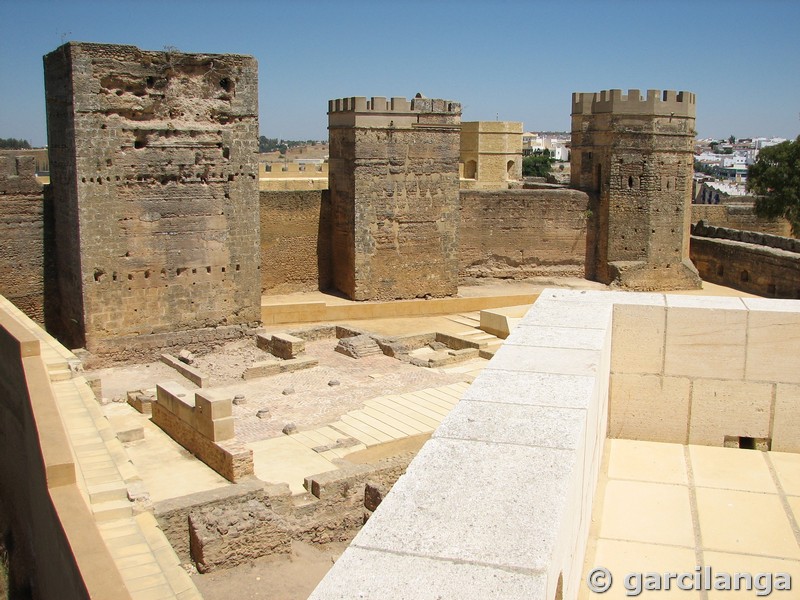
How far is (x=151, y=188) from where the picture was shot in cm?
1359

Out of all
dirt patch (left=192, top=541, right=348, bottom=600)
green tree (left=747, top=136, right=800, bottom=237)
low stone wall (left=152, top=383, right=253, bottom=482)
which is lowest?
dirt patch (left=192, top=541, right=348, bottom=600)

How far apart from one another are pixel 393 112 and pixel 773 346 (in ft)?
44.5

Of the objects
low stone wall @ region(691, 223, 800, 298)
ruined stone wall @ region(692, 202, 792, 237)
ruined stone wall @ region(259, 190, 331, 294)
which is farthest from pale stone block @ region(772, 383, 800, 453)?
ruined stone wall @ region(692, 202, 792, 237)

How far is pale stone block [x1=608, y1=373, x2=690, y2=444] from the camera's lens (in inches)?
165

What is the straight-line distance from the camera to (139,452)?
10.0m

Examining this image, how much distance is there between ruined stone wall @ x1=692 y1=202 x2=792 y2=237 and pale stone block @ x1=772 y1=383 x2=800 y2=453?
22367mm

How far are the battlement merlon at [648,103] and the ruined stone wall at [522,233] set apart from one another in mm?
2068

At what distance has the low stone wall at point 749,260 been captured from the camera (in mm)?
18234

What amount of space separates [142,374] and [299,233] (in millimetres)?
5474

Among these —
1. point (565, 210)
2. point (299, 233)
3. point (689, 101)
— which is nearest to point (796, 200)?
point (689, 101)

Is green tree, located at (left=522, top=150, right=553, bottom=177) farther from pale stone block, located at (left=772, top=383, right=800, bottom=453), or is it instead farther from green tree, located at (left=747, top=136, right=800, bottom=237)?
pale stone block, located at (left=772, top=383, right=800, bottom=453)

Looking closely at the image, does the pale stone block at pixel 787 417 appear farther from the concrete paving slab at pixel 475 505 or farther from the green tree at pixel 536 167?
the green tree at pixel 536 167

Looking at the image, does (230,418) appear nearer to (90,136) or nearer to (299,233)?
(90,136)

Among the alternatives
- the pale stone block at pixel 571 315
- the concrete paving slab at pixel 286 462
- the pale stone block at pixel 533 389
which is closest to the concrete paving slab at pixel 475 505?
the pale stone block at pixel 533 389
